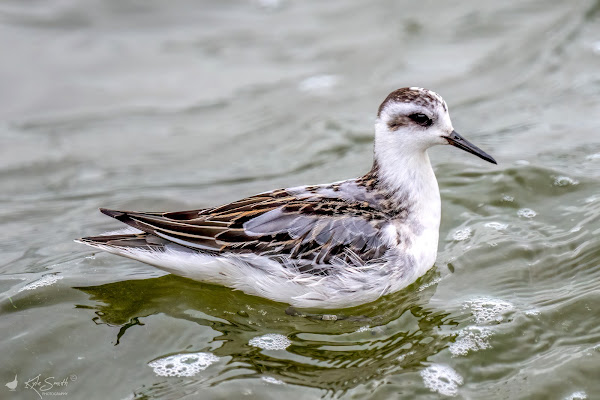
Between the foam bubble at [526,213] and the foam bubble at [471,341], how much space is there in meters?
1.78

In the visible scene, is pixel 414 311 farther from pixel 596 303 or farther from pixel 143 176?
pixel 143 176

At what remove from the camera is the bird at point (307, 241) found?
6.10 metres

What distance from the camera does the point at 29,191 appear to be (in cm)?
859

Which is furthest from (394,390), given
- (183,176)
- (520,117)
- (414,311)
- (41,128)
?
(41,128)

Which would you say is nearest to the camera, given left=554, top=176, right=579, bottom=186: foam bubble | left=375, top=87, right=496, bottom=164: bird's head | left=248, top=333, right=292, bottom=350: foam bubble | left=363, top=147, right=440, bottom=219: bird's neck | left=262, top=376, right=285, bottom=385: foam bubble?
left=262, top=376, right=285, bottom=385: foam bubble

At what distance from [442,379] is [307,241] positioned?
4.78 ft

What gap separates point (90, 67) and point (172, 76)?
1.13 metres

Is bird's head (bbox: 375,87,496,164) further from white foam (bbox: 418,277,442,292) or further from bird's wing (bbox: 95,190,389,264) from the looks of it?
white foam (bbox: 418,277,442,292)

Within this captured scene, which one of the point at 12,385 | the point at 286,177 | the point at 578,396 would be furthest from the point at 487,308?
the point at 12,385

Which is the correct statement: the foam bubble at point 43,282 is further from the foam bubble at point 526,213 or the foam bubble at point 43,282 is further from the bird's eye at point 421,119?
the foam bubble at point 526,213

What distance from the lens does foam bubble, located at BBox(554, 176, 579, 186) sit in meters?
7.58

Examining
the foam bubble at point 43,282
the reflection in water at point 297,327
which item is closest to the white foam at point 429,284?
the reflection in water at point 297,327

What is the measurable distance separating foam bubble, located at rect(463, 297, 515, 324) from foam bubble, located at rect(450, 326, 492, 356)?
0.41ft

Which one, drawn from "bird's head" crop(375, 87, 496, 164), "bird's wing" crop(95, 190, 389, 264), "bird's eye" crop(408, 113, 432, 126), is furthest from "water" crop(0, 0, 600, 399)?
"bird's eye" crop(408, 113, 432, 126)
